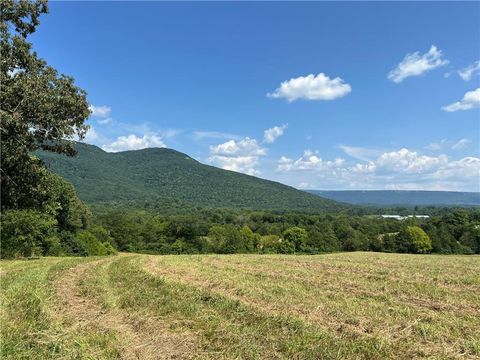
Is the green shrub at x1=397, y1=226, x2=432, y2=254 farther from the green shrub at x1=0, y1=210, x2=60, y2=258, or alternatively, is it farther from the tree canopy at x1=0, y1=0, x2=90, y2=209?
the tree canopy at x1=0, y1=0, x2=90, y2=209

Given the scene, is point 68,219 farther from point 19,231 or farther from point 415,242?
point 415,242

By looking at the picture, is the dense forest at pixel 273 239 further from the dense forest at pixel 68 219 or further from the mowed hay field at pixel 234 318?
the mowed hay field at pixel 234 318

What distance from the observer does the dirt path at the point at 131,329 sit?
7277mm

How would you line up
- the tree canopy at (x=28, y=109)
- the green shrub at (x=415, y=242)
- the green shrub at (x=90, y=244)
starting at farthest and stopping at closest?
the green shrub at (x=415, y=242) < the green shrub at (x=90, y=244) < the tree canopy at (x=28, y=109)

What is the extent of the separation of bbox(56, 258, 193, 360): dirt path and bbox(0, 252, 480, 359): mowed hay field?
2cm

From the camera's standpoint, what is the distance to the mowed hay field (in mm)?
7371

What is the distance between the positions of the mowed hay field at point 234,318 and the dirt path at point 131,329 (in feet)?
0.08

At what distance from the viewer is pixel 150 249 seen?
8762 centimetres

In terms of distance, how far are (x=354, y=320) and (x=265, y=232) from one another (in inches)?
4016

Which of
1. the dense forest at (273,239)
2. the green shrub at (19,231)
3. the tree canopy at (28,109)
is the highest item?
the tree canopy at (28,109)

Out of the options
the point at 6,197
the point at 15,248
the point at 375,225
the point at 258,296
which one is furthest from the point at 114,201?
the point at 258,296

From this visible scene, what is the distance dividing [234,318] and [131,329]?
2.43m

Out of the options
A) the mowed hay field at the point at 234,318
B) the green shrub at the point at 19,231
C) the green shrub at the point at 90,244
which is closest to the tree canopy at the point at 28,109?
the mowed hay field at the point at 234,318

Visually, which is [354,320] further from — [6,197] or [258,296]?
[6,197]
